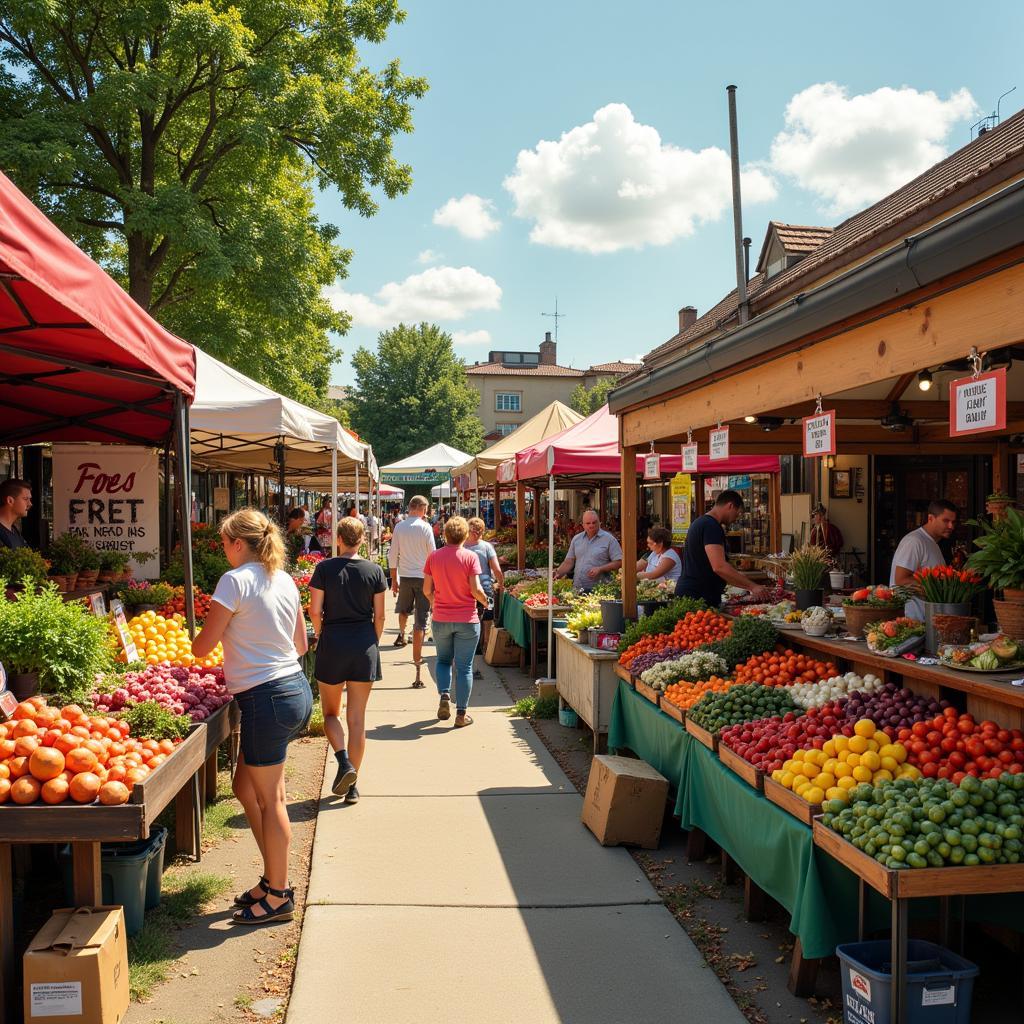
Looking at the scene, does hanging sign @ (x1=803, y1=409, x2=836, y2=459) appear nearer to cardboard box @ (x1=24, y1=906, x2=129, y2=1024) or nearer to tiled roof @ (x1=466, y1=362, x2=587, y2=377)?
cardboard box @ (x1=24, y1=906, x2=129, y2=1024)

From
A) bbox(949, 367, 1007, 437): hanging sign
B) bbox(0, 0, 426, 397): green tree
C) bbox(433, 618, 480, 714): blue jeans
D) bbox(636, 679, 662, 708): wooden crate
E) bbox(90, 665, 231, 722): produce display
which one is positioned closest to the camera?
bbox(949, 367, 1007, 437): hanging sign

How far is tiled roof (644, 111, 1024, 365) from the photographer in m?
11.2

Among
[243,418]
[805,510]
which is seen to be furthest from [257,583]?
[805,510]

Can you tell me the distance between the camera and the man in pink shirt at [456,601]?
8.24m

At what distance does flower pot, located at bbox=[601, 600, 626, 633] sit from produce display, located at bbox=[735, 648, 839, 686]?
6.00 feet

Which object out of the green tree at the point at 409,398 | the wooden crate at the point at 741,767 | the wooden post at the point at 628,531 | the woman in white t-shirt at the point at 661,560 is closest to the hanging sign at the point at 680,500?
the woman in white t-shirt at the point at 661,560

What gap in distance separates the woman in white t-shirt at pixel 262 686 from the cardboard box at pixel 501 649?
7917mm

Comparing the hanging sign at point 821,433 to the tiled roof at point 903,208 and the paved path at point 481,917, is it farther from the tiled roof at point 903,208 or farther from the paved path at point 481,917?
the tiled roof at point 903,208

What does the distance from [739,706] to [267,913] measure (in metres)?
2.83

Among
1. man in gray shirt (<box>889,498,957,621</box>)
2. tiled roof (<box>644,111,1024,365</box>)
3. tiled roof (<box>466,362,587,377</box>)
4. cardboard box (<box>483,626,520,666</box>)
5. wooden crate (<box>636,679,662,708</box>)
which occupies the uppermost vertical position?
tiled roof (<box>466,362,587,377</box>)

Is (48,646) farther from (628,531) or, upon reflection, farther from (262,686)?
(628,531)

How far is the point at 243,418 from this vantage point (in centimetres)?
821

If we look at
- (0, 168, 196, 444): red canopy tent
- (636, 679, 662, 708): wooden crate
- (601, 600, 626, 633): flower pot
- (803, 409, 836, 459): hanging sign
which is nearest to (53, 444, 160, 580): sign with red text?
(0, 168, 196, 444): red canopy tent

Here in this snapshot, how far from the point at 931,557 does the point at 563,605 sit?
4570 mm
